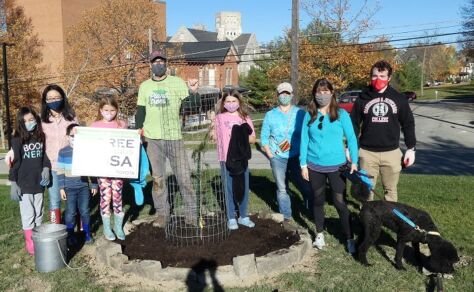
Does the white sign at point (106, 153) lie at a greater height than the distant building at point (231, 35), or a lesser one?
lesser

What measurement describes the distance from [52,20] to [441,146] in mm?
30810

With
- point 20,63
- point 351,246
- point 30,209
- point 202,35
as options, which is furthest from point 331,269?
point 202,35

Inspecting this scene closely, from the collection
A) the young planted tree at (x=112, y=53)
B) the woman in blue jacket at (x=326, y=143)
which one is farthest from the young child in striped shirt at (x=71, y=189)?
the young planted tree at (x=112, y=53)

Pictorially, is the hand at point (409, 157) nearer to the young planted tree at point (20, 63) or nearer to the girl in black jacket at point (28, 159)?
the girl in black jacket at point (28, 159)

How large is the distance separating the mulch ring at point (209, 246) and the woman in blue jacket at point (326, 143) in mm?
796

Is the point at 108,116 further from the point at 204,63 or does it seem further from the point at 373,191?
the point at 373,191

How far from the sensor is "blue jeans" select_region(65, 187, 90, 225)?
5.34 metres

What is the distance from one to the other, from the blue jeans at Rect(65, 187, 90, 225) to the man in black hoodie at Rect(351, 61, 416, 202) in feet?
11.1

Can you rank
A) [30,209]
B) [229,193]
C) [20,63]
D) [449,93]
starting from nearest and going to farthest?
[30,209], [229,193], [20,63], [449,93]

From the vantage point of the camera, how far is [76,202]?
5.48 metres

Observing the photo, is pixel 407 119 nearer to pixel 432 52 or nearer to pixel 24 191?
pixel 24 191

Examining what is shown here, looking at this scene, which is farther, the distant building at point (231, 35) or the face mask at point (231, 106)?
the distant building at point (231, 35)

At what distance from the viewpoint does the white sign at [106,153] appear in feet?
16.1

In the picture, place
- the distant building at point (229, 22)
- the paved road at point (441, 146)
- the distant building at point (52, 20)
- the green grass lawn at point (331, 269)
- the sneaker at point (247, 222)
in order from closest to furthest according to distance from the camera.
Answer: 1. the green grass lawn at point (331, 269)
2. the sneaker at point (247, 222)
3. the paved road at point (441, 146)
4. the distant building at point (52, 20)
5. the distant building at point (229, 22)
